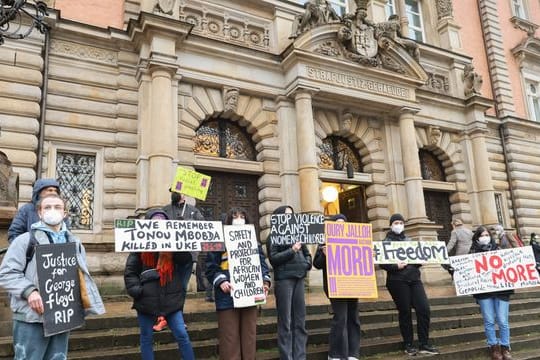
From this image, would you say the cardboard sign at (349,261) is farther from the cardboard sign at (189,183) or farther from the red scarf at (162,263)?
the cardboard sign at (189,183)

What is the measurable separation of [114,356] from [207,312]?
196 centimetres

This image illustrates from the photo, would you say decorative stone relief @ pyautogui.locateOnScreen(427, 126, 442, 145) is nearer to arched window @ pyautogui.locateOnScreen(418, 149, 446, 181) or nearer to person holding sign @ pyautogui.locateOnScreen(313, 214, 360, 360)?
arched window @ pyautogui.locateOnScreen(418, 149, 446, 181)

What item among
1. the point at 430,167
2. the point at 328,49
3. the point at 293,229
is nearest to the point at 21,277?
the point at 293,229

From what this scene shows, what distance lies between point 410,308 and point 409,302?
0.09m

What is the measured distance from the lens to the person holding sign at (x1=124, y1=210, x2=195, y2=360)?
4879 mm

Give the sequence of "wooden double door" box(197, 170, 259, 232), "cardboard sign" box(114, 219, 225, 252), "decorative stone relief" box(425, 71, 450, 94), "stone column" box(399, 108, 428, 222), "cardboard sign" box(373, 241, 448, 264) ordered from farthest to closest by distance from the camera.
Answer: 1. "decorative stone relief" box(425, 71, 450, 94)
2. "stone column" box(399, 108, 428, 222)
3. "wooden double door" box(197, 170, 259, 232)
4. "cardboard sign" box(373, 241, 448, 264)
5. "cardboard sign" box(114, 219, 225, 252)

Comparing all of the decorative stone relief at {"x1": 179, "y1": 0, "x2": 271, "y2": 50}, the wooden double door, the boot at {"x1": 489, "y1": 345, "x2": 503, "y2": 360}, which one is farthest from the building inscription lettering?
the boot at {"x1": 489, "y1": 345, "x2": 503, "y2": 360}

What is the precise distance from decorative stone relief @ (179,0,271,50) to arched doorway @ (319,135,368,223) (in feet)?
12.8

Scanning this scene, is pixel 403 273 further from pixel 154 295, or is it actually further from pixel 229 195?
pixel 229 195

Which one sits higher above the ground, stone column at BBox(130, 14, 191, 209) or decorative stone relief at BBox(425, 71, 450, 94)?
decorative stone relief at BBox(425, 71, 450, 94)

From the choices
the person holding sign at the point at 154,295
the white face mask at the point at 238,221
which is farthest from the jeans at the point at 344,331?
the person holding sign at the point at 154,295

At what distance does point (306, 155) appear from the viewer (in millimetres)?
12625

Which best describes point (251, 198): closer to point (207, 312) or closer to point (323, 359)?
point (207, 312)

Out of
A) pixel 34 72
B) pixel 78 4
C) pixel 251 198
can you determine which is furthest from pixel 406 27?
pixel 34 72
